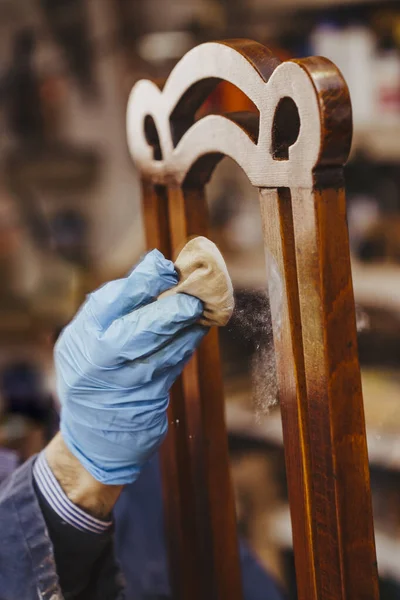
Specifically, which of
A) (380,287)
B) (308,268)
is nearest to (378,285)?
(380,287)

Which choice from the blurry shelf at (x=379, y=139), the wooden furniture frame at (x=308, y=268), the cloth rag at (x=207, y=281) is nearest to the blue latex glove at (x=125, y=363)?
the cloth rag at (x=207, y=281)

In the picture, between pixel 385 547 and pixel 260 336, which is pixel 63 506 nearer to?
pixel 260 336

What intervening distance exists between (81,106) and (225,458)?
94.7 inches

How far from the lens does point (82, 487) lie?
0.76 m

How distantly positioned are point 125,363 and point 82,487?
172mm

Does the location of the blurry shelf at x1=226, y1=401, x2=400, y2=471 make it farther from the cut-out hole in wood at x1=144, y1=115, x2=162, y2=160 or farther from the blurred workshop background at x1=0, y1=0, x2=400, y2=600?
the cut-out hole in wood at x1=144, y1=115, x2=162, y2=160

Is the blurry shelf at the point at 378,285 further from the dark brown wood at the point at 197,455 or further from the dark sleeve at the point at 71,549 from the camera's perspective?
the dark sleeve at the point at 71,549

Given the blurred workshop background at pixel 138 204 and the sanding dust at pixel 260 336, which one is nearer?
the sanding dust at pixel 260 336

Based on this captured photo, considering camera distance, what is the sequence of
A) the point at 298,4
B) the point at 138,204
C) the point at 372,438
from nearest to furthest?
the point at 372,438
the point at 298,4
the point at 138,204

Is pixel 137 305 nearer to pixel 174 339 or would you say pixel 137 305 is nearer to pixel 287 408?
pixel 174 339

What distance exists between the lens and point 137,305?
27.5 inches

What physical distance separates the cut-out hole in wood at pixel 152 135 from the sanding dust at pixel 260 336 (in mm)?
243

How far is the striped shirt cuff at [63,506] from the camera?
29.9 inches

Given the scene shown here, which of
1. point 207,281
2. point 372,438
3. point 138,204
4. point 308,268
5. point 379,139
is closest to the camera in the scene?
point 308,268
